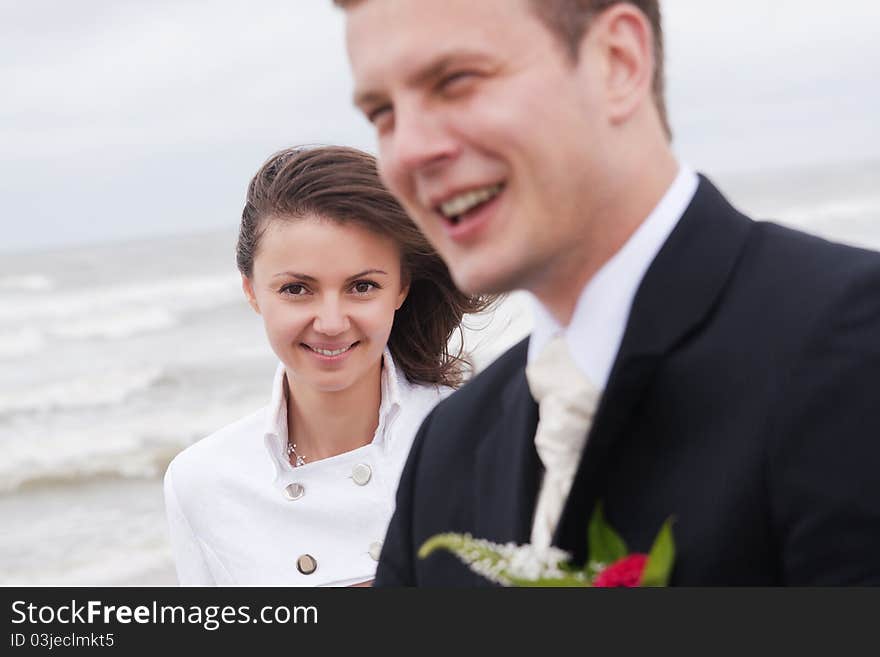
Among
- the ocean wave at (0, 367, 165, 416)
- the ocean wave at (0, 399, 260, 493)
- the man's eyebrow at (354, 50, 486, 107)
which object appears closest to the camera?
the man's eyebrow at (354, 50, 486, 107)

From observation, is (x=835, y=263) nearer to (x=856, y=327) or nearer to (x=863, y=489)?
(x=856, y=327)

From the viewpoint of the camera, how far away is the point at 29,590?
2.47 metres

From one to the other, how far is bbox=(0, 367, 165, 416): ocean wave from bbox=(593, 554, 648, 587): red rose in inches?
728

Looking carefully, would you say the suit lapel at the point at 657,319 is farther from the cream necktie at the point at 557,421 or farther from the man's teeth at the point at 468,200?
the man's teeth at the point at 468,200

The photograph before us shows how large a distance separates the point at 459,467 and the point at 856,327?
2.54 ft

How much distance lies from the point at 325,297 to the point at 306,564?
0.89 meters

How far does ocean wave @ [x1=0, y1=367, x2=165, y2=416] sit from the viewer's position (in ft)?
64.8

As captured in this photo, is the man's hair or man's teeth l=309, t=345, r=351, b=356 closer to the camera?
the man's hair

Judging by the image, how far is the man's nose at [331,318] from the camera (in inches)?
160

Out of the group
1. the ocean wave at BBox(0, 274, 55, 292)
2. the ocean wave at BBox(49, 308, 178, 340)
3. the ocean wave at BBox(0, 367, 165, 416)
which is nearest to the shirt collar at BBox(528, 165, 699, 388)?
the ocean wave at BBox(0, 367, 165, 416)

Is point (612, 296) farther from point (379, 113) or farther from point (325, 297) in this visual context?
point (325, 297)

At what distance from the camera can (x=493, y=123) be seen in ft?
5.54

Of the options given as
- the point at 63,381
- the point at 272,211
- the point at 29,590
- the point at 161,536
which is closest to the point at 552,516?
the point at 29,590

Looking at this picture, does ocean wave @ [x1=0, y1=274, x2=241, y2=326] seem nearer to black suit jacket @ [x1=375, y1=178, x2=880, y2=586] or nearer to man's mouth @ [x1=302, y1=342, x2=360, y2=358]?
man's mouth @ [x1=302, y1=342, x2=360, y2=358]
